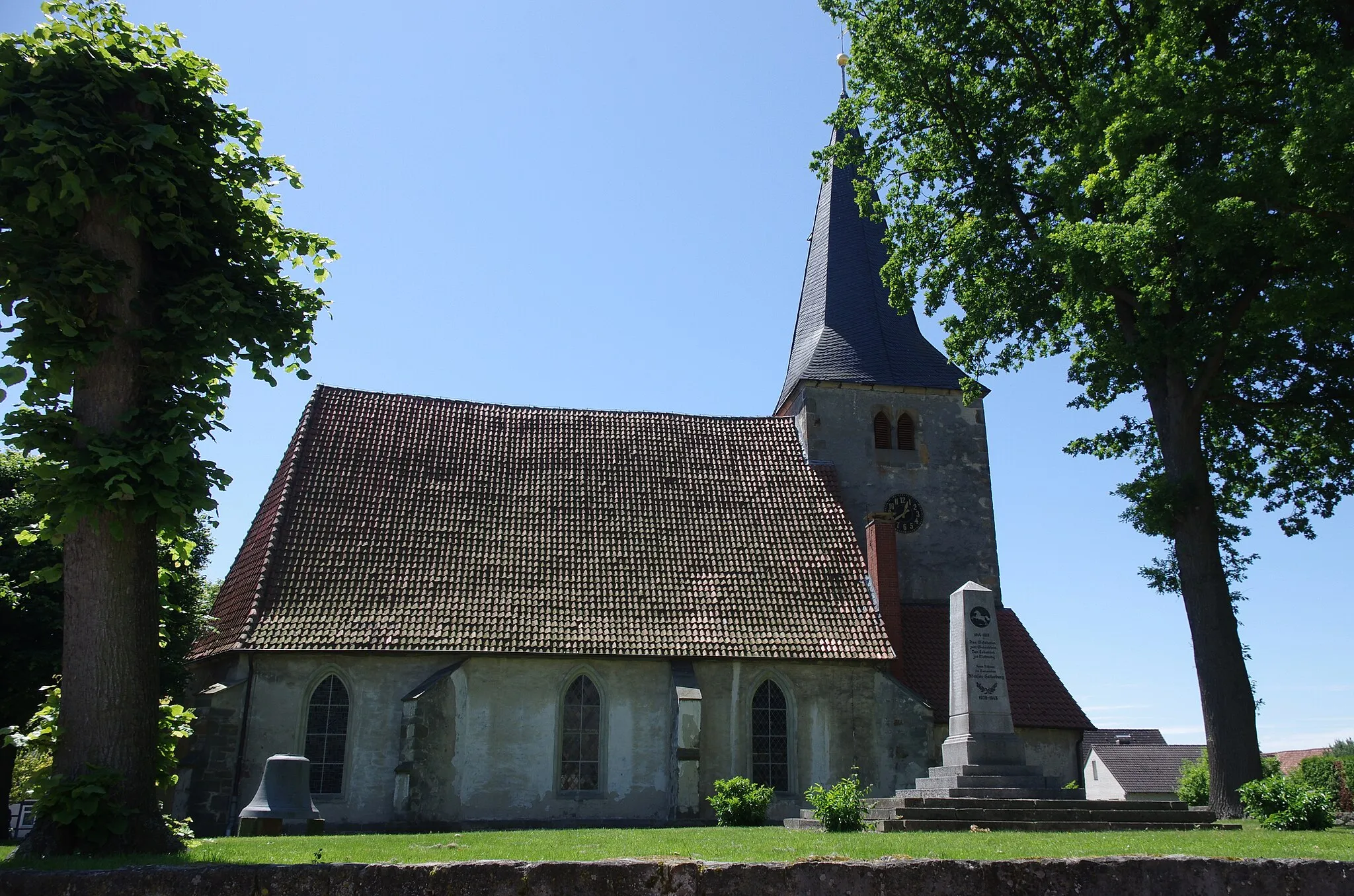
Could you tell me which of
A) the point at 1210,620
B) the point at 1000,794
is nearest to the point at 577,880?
the point at 1000,794

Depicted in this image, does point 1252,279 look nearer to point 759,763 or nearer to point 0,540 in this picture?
point 759,763

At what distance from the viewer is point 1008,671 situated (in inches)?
947

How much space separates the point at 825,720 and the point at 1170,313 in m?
10.5

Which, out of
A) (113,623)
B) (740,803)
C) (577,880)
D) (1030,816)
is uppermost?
(113,623)

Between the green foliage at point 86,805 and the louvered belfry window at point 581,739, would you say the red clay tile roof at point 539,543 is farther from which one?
the green foliage at point 86,805

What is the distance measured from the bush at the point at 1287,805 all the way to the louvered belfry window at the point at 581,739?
11768mm

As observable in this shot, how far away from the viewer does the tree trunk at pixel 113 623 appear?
8250mm

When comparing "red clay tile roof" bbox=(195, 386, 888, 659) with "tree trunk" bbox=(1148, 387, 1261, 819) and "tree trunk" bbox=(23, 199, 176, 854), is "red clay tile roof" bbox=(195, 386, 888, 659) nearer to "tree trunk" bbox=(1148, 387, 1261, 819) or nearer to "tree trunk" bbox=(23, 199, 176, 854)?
"tree trunk" bbox=(1148, 387, 1261, 819)

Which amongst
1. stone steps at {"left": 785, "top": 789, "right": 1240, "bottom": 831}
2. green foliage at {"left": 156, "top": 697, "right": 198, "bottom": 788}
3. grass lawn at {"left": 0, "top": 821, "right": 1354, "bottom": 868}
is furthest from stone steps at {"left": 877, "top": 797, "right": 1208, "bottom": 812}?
green foliage at {"left": 156, "top": 697, "right": 198, "bottom": 788}

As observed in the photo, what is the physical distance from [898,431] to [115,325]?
22.1 metres

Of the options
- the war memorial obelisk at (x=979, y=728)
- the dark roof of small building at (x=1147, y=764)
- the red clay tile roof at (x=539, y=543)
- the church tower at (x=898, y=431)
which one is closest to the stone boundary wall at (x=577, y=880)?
the war memorial obelisk at (x=979, y=728)

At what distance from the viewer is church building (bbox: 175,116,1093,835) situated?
19.8m

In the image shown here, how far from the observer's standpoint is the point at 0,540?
727 inches

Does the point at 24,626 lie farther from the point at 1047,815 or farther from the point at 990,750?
the point at 1047,815
